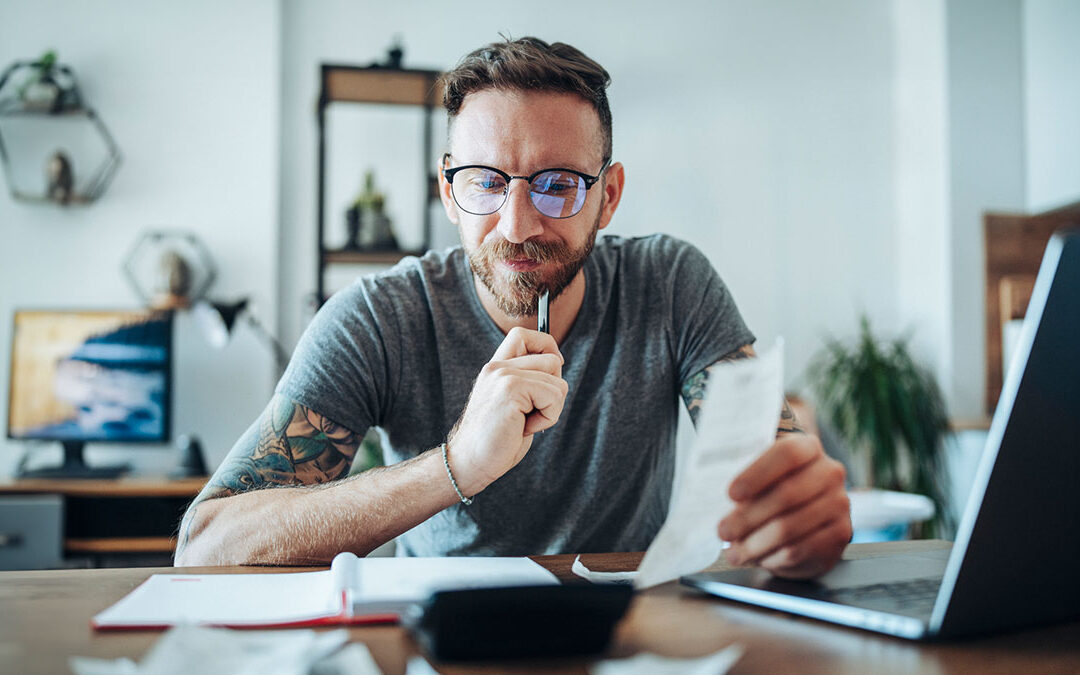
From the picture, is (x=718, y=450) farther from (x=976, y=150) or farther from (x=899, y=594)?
(x=976, y=150)

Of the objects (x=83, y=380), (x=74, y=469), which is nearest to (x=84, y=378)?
(x=83, y=380)

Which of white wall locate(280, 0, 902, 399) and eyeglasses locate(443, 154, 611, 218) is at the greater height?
white wall locate(280, 0, 902, 399)

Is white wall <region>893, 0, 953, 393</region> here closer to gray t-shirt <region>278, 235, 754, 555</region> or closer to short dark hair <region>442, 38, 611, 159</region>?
gray t-shirt <region>278, 235, 754, 555</region>

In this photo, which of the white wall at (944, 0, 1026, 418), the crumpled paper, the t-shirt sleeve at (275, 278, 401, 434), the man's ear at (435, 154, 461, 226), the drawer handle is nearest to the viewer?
the crumpled paper

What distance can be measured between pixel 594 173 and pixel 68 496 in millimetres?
2261

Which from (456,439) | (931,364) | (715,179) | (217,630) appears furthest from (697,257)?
(931,364)

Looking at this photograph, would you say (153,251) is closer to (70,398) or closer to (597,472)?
(70,398)

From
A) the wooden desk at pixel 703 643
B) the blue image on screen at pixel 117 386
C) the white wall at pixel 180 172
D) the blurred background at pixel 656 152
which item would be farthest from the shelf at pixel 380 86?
the wooden desk at pixel 703 643

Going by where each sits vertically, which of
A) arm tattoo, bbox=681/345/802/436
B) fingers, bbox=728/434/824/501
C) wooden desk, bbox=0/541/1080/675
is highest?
arm tattoo, bbox=681/345/802/436

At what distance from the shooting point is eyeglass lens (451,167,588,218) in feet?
4.04

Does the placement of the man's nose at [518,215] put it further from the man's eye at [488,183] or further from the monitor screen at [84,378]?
the monitor screen at [84,378]

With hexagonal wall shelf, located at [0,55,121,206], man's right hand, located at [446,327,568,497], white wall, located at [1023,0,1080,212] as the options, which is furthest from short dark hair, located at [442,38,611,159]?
white wall, located at [1023,0,1080,212]

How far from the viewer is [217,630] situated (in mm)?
530

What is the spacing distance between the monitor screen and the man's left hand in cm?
267
